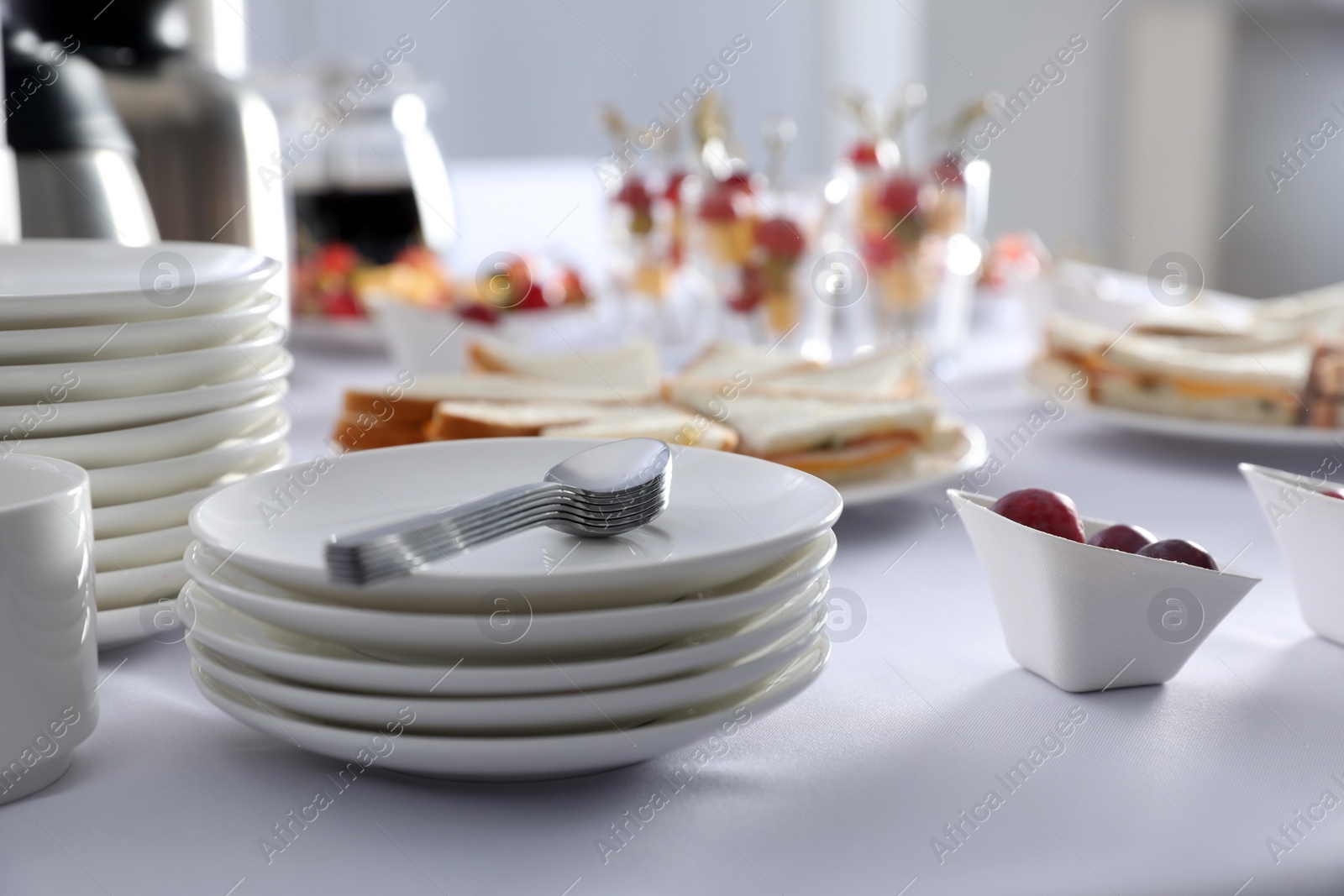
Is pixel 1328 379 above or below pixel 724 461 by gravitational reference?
below

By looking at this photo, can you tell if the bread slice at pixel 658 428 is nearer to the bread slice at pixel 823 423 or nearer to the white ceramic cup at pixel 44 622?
the bread slice at pixel 823 423

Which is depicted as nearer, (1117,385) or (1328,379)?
(1328,379)

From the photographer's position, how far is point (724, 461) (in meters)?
0.62

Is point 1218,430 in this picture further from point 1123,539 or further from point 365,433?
point 365,433

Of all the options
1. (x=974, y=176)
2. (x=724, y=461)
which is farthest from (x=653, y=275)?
(x=724, y=461)

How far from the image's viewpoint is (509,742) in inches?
17.5

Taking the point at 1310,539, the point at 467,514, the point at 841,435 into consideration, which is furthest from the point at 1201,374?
the point at 467,514

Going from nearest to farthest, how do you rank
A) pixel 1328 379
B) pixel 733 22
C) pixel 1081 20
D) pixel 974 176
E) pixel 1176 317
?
1. pixel 1328 379
2. pixel 1176 317
3. pixel 974 176
4. pixel 1081 20
5. pixel 733 22

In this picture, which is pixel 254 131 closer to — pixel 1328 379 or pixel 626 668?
pixel 626 668

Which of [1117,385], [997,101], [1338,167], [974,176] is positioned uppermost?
[997,101]

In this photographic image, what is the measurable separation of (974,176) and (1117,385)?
435 mm

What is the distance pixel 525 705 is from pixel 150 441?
0.94ft

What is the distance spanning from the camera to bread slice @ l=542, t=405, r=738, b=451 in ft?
2.91

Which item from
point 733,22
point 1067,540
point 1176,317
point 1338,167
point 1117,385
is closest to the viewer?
point 1067,540
